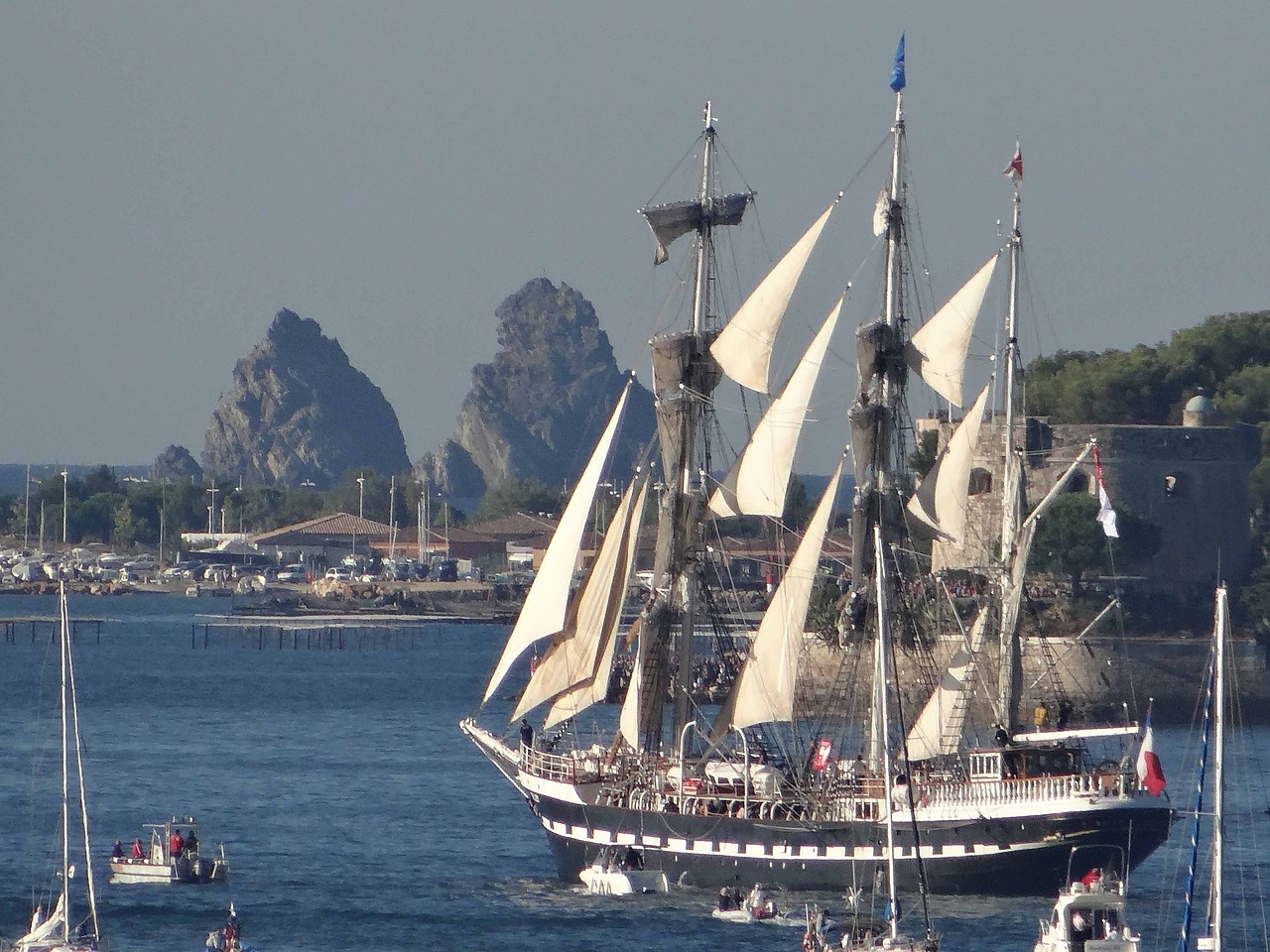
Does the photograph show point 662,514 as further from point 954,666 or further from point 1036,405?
point 1036,405

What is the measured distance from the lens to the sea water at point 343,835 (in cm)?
4531

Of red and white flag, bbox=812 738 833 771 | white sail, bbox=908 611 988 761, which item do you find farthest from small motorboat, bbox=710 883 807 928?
white sail, bbox=908 611 988 761

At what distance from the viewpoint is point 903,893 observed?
4825 centimetres

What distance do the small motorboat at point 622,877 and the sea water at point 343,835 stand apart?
0.38 metres

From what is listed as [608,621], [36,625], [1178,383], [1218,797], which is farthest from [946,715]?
[36,625]

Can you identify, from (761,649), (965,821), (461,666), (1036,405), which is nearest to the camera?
(965,821)

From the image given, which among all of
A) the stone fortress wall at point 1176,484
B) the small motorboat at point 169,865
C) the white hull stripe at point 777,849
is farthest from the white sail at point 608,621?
the stone fortress wall at point 1176,484

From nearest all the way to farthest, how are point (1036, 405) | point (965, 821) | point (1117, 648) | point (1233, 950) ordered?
1. point (1233, 950)
2. point (965, 821)
3. point (1117, 648)
4. point (1036, 405)

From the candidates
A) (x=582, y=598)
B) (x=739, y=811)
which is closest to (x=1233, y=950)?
(x=739, y=811)

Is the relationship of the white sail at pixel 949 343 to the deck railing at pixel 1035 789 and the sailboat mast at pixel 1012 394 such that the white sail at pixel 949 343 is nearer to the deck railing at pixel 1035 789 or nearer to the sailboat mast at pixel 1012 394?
the sailboat mast at pixel 1012 394

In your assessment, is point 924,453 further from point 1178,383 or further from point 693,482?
point 693,482

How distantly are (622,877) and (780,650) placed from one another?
5688 millimetres

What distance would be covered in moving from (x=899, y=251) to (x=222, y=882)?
18.6m

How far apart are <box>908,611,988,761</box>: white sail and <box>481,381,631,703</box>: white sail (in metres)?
7.42
